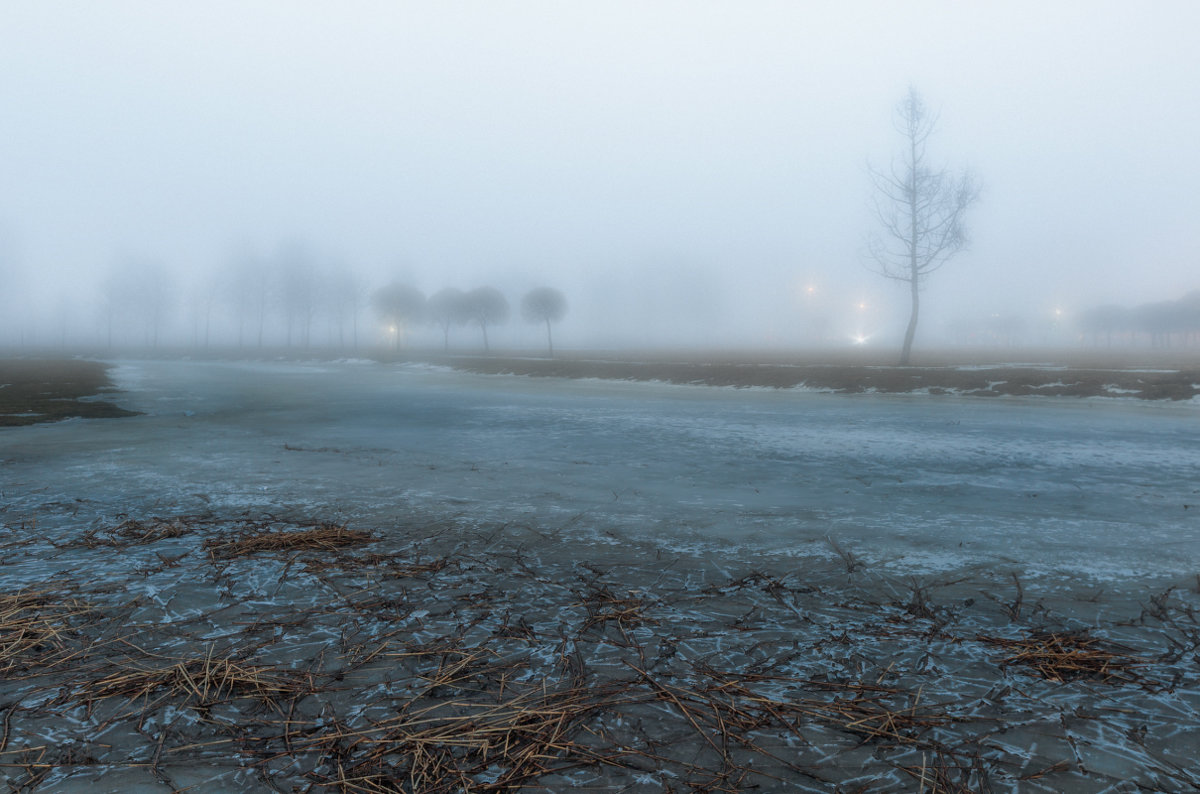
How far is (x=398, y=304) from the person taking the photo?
91.4 metres

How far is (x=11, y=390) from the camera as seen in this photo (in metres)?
25.6

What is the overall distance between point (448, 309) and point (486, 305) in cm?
821

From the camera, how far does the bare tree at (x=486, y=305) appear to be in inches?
3246

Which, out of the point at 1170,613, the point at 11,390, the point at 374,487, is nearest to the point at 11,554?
the point at 374,487

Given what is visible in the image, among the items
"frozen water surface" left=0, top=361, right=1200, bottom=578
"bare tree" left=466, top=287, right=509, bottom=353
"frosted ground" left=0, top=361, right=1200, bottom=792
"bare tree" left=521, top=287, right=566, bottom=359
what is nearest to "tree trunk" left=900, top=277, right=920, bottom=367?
"frozen water surface" left=0, top=361, right=1200, bottom=578

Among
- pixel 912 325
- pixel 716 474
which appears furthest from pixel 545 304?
pixel 716 474

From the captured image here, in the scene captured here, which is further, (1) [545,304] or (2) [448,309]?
(2) [448,309]

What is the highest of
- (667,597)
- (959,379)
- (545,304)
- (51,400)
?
(545,304)

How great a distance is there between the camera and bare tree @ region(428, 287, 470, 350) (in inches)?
3366

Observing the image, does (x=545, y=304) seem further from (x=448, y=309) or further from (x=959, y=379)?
(x=959, y=379)

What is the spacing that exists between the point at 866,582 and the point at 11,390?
107 feet

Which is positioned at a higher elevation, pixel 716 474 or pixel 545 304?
pixel 545 304

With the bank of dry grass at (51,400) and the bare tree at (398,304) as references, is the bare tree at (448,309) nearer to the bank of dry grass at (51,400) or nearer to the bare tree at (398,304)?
the bare tree at (398,304)

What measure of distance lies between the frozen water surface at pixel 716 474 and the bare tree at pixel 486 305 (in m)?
63.0
